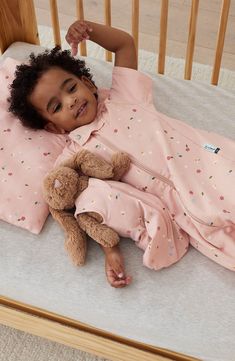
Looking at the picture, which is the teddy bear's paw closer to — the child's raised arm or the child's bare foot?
the child's bare foot

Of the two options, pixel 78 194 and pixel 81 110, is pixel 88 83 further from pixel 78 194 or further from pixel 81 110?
pixel 78 194

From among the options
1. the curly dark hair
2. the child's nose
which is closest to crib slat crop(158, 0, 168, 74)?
the curly dark hair

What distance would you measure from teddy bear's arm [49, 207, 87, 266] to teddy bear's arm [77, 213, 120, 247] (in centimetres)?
2

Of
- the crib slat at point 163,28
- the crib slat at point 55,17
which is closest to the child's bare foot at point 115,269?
the crib slat at point 163,28

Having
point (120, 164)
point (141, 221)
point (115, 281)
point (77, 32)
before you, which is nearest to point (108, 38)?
point (77, 32)

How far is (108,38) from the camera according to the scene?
4.18 feet

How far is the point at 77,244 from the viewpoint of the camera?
41.2 inches

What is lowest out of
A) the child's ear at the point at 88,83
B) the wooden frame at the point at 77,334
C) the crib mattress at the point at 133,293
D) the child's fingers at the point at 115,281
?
the wooden frame at the point at 77,334

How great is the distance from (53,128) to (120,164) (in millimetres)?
243

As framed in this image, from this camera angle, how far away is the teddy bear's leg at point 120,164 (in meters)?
1.12

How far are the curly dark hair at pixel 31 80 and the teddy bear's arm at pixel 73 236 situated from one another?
0.86ft

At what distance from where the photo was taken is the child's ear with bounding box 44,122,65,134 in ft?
4.12

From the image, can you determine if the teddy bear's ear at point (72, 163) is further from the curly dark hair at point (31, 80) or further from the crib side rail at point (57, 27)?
the crib side rail at point (57, 27)

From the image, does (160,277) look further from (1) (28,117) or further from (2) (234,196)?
(1) (28,117)
